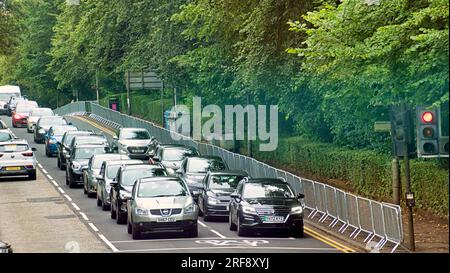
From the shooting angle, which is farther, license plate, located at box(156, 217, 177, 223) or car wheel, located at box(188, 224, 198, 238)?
car wheel, located at box(188, 224, 198, 238)

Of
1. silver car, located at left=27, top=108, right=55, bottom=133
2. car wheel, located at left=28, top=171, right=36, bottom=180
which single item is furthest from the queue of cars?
silver car, located at left=27, top=108, right=55, bottom=133

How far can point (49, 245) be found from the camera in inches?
1198

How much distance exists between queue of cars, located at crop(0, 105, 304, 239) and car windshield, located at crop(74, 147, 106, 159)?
1.6 inches

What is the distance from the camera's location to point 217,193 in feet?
118

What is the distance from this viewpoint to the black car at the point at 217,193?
3584cm

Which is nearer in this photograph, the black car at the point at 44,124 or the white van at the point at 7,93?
the black car at the point at 44,124

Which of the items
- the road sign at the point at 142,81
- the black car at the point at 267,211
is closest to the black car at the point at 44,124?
the road sign at the point at 142,81

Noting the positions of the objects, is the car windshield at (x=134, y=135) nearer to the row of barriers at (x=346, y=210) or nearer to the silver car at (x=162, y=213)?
the row of barriers at (x=346, y=210)

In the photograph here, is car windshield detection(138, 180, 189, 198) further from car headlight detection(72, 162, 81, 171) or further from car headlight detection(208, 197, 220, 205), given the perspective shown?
car headlight detection(72, 162, 81, 171)

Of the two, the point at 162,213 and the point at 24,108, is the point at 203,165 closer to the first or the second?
the point at 162,213

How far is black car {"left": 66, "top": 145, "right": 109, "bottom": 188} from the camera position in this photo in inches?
1857

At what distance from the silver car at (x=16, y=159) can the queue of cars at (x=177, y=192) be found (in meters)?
0.14
